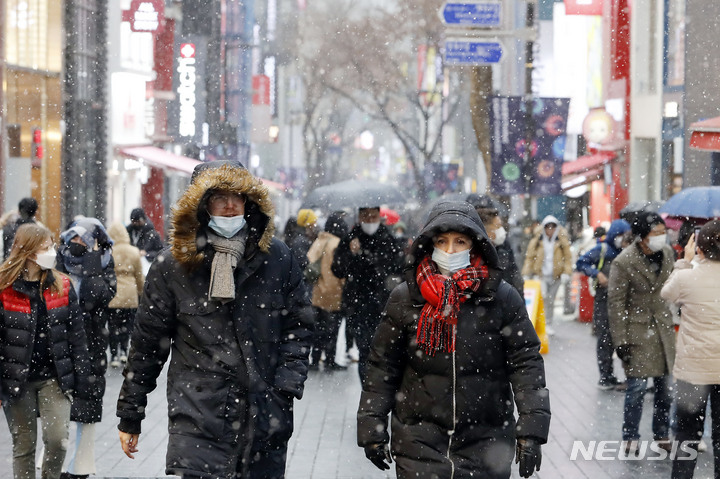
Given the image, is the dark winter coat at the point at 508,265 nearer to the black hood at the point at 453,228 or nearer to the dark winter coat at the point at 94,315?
the dark winter coat at the point at 94,315

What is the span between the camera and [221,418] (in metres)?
5.10

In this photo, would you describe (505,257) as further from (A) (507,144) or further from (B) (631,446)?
(A) (507,144)

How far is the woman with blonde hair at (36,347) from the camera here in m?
6.59

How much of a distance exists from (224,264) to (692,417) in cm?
343

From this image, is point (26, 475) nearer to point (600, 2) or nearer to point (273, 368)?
point (273, 368)

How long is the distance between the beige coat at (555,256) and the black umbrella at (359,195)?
373 cm

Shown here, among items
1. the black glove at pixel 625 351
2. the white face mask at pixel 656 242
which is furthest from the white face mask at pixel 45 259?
the white face mask at pixel 656 242

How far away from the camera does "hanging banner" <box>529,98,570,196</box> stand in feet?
52.6

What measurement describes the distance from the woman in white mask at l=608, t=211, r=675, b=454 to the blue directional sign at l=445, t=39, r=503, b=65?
659 centimetres

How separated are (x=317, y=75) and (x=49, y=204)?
2704 centimetres

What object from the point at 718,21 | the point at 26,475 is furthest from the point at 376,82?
the point at 26,475

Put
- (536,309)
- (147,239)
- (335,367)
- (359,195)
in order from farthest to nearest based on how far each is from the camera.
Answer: (147,239), (536,309), (335,367), (359,195)

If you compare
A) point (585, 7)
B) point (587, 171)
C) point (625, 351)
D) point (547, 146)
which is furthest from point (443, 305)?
point (585, 7)

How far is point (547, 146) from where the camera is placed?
634 inches
